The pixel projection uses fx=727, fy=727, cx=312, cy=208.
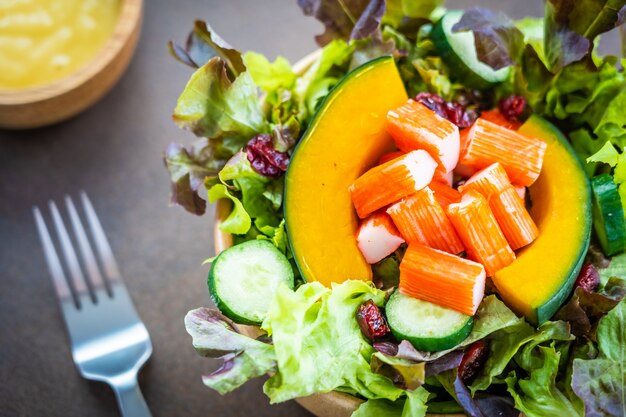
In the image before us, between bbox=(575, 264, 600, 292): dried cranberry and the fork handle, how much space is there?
111cm

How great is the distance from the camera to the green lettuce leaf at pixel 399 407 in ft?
4.87

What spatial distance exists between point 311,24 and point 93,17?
0.73 metres

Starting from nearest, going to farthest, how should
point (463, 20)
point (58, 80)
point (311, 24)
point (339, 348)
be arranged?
point (339, 348) → point (463, 20) → point (58, 80) → point (311, 24)

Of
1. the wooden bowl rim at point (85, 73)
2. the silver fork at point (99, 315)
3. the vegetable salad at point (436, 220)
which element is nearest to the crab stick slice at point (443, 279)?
the vegetable salad at point (436, 220)

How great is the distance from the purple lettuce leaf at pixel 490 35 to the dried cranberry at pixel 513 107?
0.32 ft

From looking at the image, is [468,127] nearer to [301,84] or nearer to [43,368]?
[301,84]

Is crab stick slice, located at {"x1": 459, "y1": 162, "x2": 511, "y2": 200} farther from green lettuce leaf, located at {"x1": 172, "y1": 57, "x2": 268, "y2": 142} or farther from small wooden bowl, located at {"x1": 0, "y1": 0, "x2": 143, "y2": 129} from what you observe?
small wooden bowl, located at {"x1": 0, "y1": 0, "x2": 143, "y2": 129}

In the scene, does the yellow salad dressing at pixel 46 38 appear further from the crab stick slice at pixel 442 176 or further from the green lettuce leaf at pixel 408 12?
the crab stick slice at pixel 442 176

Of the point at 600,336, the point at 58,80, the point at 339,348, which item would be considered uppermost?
the point at 58,80

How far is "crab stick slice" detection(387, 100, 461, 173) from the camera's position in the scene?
5.34ft

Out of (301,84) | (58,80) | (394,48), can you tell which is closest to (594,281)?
(394,48)

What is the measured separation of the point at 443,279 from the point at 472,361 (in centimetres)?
21

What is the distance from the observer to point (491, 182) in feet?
5.30

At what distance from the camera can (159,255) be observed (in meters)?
2.19
